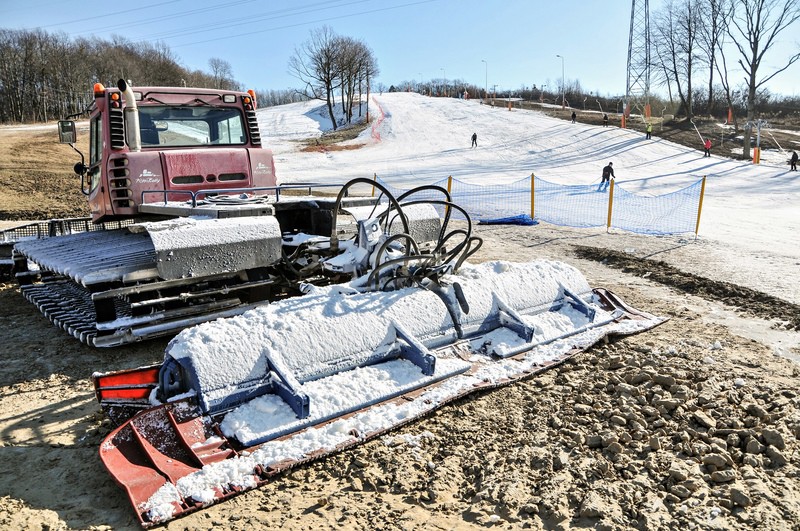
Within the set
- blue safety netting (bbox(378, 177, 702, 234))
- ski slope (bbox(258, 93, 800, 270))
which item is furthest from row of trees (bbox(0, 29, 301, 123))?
blue safety netting (bbox(378, 177, 702, 234))

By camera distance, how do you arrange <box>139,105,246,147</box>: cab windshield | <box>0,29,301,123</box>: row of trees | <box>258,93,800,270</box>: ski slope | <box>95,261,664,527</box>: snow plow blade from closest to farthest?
1. <box>95,261,664,527</box>: snow plow blade
2. <box>139,105,246,147</box>: cab windshield
3. <box>258,93,800,270</box>: ski slope
4. <box>0,29,301,123</box>: row of trees

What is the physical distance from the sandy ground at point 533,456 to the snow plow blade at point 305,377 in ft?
0.41

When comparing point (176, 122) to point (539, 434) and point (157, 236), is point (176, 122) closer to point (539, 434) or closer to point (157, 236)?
point (157, 236)

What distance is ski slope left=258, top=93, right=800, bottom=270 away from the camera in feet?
55.3

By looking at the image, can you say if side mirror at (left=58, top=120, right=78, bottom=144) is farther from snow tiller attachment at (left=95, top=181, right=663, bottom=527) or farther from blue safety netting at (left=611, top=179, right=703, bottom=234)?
blue safety netting at (left=611, top=179, right=703, bottom=234)

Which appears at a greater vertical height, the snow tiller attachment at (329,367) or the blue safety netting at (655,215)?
the snow tiller attachment at (329,367)

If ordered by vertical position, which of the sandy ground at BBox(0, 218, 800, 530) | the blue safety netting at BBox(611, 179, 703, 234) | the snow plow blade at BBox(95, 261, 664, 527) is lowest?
the blue safety netting at BBox(611, 179, 703, 234)

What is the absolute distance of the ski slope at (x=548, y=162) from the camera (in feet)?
55.3

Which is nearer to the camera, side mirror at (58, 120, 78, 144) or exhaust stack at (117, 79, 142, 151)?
exhaust stack at (117, 79, 142, 151)

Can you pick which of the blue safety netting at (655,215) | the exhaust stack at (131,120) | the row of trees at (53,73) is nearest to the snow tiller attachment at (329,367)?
the exhaust stack at (131,120)

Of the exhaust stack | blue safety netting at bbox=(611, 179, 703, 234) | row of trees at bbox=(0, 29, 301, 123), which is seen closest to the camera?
the exhaust stack

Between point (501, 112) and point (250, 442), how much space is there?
55484 mm

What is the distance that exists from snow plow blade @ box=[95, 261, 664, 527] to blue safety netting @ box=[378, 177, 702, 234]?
9.16 meters

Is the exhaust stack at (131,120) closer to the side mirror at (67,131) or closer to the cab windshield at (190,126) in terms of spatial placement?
the cab windshield at (190,126)
